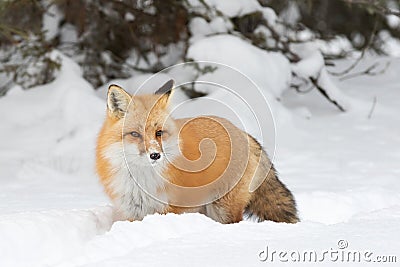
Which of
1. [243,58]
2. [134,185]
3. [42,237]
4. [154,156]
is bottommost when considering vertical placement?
[243,58]

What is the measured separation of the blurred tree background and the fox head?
5186 millimetres

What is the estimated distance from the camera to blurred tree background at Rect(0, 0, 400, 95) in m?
10.5

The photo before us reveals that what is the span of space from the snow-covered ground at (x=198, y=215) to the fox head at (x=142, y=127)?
0.52 metres

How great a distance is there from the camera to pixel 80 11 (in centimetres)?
1056

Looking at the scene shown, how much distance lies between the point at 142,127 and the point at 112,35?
6647mm

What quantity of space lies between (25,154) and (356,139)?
455cm

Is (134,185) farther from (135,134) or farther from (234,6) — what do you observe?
(234,6)

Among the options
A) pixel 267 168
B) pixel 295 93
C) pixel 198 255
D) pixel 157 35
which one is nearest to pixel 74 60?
pixel 157 35

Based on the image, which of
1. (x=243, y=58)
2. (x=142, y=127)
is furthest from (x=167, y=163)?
(x=243, y=58)

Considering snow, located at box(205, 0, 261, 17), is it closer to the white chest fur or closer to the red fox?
the red fox

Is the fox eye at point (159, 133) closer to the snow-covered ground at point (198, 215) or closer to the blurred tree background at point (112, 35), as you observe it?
the snow-covered ground at point (198, 215)

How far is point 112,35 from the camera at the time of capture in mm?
11398

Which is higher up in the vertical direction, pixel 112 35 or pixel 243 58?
pixel 243 58

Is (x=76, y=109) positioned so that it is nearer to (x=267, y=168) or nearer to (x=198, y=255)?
(x=267, y=168)
